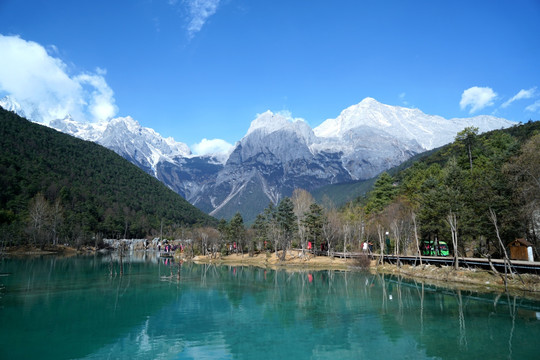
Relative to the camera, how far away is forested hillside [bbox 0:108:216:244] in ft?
327

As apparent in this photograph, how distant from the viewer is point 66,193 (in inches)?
5007

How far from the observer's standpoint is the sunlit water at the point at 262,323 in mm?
16778

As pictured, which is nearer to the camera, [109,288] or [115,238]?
[109,288]

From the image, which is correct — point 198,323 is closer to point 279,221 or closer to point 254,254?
point 279,221

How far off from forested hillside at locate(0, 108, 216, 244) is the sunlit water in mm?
71693

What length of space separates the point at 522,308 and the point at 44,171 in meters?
152

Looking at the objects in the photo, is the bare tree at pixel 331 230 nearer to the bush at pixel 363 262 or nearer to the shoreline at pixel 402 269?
the shoreline at pixel 402 269

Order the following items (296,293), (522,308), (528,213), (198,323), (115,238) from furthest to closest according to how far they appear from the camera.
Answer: (115,238), (296,293), (528,213), (522,308), (198,323)

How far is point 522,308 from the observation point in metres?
25.1

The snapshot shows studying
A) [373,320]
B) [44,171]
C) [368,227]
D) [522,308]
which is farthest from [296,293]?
[44,171]

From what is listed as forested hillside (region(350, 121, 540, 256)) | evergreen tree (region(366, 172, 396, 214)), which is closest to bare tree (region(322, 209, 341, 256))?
evergreen tree (region(366, 172, 396, 214))

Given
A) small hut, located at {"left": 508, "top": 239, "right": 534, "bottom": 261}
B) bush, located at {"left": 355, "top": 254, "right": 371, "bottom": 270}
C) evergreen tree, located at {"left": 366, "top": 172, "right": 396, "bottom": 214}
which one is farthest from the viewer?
evergreen tree, located at {"left": 366, "top": 172, "right": 396, "bottom": 214}

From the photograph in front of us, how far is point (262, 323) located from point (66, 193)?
129 m

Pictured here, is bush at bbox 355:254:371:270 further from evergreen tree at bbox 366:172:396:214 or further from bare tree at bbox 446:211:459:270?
evergreen tree at bbox 366:172:396:214
